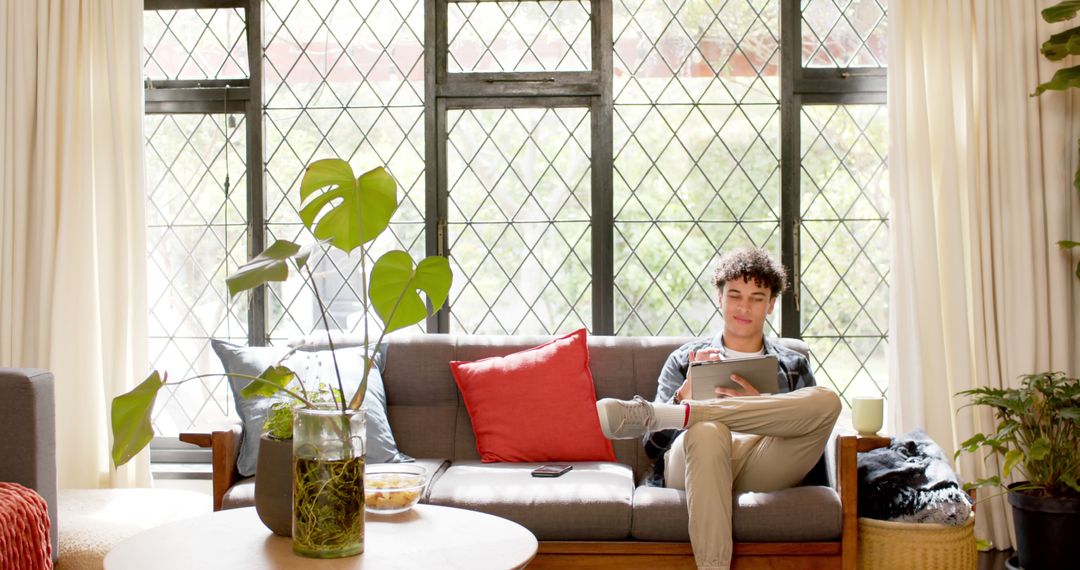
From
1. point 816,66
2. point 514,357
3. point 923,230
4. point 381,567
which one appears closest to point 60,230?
point 514,357

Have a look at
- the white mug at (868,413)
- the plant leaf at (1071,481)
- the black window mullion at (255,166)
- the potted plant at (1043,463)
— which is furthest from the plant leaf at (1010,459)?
the black window mullion at (255,166)

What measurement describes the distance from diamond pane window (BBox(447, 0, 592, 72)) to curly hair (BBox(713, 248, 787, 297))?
107 centimetres

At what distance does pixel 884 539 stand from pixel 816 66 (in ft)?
6.11

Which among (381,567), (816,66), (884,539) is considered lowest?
(884,539)

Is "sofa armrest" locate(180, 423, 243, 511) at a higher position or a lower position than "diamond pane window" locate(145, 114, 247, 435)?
lower

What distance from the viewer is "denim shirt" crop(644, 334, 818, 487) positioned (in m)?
3.03

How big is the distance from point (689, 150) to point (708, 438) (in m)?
1.46

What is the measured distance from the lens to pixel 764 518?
2674 mm

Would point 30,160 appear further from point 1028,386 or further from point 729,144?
point 1028,386

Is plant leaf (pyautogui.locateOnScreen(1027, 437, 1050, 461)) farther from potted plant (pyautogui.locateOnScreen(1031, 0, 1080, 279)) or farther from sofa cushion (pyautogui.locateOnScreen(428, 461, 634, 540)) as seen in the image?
sofa cushion (pyautogui.locateOnScreen(428, 461, 634, 540))

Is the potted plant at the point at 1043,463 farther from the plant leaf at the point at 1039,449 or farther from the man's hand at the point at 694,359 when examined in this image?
the man's hand at the point at 694,359

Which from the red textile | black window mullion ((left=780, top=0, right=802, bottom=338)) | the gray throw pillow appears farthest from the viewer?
black window mullion ((left=780, top=0, right=802, bottom=338))

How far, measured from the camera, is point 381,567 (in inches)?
71.2

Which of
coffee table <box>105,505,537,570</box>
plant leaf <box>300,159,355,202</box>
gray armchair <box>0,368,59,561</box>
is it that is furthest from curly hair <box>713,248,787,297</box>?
gray armchair <box>0,368,59,561</box>
